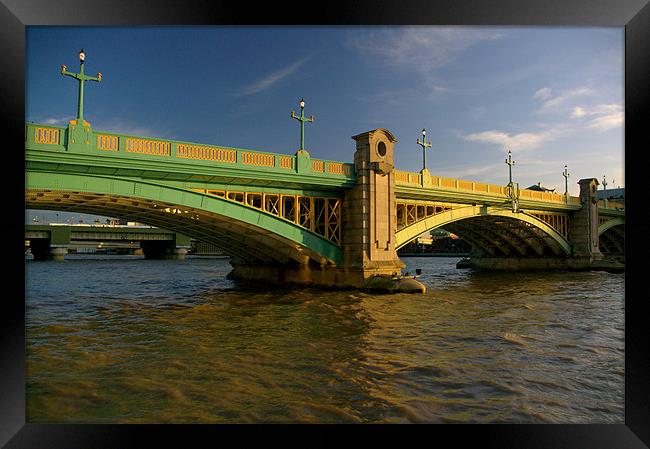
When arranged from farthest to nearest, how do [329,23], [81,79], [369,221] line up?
[369,221]
[81,79]
[329,23]

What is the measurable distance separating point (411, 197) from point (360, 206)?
5.83 meters

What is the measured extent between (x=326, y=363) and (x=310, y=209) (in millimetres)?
14360

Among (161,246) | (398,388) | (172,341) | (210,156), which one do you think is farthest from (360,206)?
(161,246)

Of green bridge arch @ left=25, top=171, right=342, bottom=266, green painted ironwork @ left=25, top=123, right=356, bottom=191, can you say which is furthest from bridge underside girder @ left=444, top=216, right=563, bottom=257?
green painted ironwork @ left=25, top=123, right=356, bottom=191

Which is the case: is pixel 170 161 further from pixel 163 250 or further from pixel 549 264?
pixel 163 250

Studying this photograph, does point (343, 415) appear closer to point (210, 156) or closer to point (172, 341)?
point (172, 341)

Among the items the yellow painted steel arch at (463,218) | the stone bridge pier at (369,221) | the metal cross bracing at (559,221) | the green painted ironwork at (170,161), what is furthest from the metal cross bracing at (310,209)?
the metal cross bracing at (559,221)

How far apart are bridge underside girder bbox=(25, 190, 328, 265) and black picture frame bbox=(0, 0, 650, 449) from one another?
1229 cm

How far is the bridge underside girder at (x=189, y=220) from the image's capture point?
18.2m

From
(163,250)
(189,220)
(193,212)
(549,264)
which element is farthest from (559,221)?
(163,250)

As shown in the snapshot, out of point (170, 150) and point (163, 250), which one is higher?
point (170, 150)

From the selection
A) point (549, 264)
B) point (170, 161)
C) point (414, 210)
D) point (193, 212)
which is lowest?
point (549, 264)

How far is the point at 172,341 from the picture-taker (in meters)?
12.3

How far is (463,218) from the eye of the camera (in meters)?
32.3
